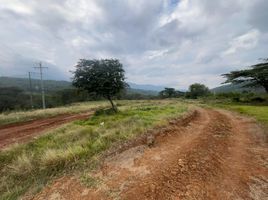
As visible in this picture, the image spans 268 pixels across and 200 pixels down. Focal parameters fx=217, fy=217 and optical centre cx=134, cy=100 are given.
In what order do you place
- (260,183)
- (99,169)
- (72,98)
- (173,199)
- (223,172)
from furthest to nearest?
(72,98) < (99,169) < (223,172) < (260,183) < (173,199)

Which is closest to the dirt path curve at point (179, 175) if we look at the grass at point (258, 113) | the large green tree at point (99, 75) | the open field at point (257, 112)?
the grass at point (258, 113)

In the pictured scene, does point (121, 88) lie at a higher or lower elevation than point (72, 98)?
higher

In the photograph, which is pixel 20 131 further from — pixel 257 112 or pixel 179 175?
pixel 257 112

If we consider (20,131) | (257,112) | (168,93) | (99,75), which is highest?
(99,75)

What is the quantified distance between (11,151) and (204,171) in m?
7.70

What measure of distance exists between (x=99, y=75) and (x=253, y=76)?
24.6m

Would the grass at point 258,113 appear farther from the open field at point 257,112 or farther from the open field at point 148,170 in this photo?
the open field at point 148,170

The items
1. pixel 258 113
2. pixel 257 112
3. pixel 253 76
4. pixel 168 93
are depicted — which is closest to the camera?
pixel 258 113

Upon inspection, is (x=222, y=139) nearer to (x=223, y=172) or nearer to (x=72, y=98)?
(x=223, y=172)

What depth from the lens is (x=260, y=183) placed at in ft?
14.3

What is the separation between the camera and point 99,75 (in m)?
18.3

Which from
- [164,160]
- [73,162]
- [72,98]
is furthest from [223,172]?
[72,98]

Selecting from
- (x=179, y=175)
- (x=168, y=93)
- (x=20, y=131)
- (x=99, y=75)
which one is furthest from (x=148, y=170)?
(x=168, y=93)

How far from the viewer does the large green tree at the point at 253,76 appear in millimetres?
30552
